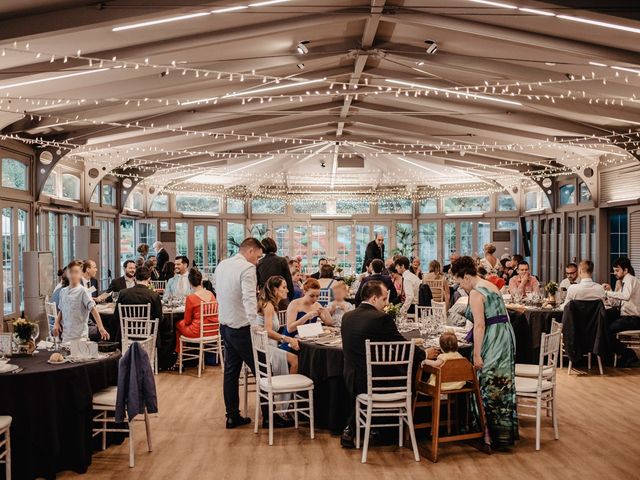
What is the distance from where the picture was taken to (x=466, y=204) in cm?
1961

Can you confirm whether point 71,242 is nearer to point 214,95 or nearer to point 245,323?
point 214,95

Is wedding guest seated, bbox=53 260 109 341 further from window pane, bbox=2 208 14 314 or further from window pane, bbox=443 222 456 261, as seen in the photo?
window pane, bbox=443 222 456 261

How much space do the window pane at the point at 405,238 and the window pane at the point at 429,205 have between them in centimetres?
62

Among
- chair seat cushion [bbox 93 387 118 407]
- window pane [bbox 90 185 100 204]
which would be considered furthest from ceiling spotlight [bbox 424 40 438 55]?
window pane [bbox 90 185 100 204]

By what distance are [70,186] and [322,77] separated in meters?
5.94

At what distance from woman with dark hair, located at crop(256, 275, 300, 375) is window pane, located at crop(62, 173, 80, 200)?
717 cm

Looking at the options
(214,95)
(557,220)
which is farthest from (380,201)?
(214,95)

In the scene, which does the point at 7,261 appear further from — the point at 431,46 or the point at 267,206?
the point at 267,206

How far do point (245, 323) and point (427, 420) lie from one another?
184 cm

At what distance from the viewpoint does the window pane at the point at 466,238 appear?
19438 millimetres

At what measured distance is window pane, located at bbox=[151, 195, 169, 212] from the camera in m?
18.6

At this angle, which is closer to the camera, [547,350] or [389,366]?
[389,366]

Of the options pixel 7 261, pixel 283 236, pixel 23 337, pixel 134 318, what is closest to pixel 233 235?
pixel 283 236

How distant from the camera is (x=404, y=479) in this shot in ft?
16.6
